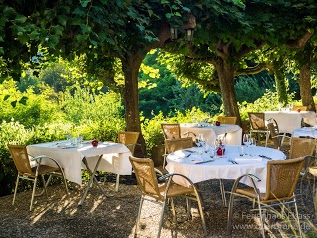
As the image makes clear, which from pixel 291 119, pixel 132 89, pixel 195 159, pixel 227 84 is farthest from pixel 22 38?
pixel 291 119

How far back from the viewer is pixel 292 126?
11047mm

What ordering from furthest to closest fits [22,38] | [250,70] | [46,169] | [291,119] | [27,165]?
[250,70] < [291,119] < [46,169] < [27,165] < [22,38]

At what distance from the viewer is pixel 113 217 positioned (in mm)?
5434

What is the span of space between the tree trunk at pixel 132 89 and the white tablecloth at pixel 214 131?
1270 millimetres

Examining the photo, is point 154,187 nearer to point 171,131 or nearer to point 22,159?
point 22,159

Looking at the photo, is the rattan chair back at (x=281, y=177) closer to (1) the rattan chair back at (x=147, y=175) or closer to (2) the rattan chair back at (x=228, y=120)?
(1) the rattan chair back at (x=147, y=175)

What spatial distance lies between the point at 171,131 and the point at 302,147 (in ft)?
10.8

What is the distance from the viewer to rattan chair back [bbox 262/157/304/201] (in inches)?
165

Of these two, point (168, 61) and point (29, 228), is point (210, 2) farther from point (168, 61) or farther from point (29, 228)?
point (168, 61)

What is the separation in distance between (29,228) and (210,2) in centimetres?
426

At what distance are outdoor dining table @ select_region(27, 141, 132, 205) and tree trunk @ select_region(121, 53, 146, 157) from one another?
117 centimetres

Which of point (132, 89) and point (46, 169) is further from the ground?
point (132, 89)

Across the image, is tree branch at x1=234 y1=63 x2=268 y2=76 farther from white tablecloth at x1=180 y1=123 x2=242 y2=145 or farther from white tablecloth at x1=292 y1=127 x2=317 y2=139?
white tablecloth at x1=292 y1=127 x2=317 y2=139

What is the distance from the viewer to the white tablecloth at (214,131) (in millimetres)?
8469
